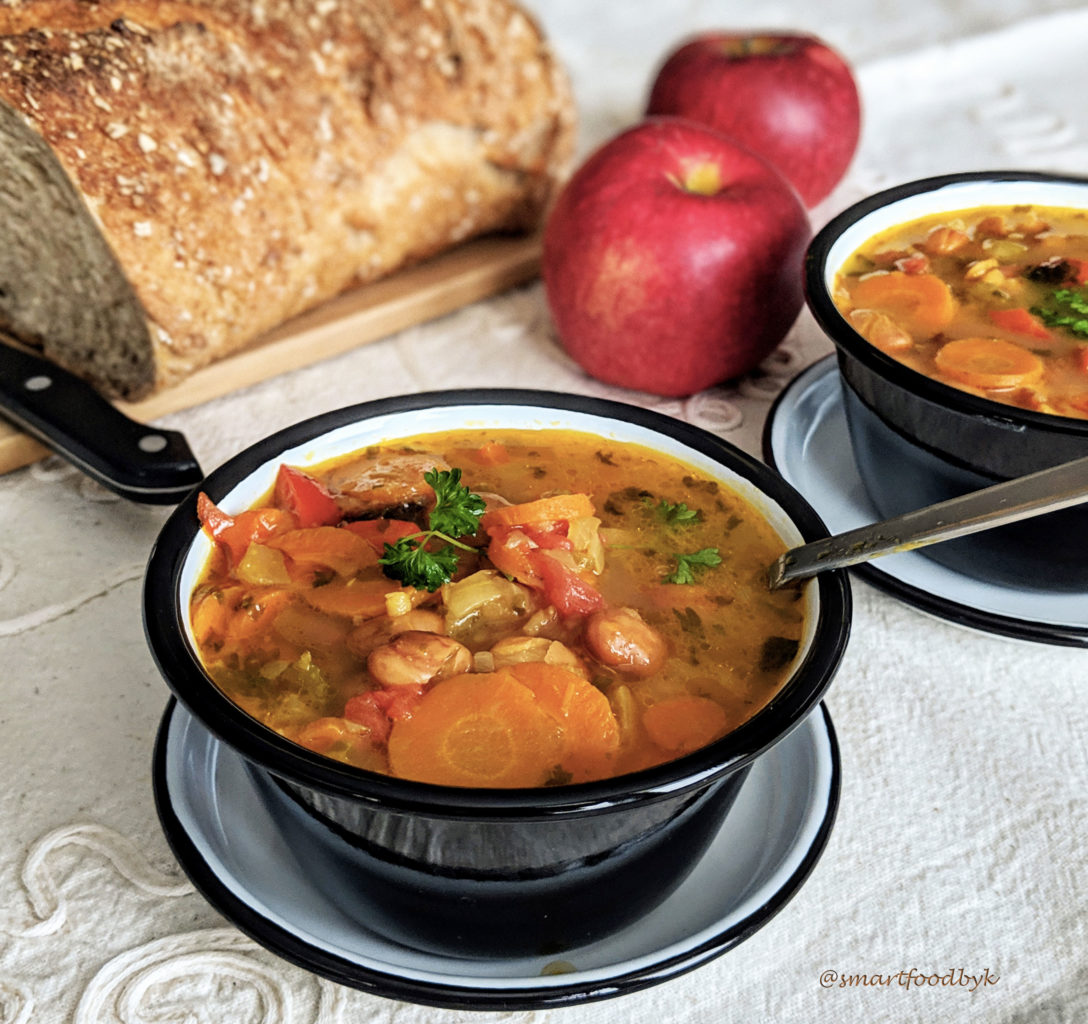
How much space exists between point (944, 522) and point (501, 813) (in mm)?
775

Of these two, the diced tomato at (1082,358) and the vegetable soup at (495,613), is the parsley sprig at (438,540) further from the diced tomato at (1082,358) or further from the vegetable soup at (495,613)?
the diced tomato at (1082,358)

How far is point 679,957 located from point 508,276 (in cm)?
222

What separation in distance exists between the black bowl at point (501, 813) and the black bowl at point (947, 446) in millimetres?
403

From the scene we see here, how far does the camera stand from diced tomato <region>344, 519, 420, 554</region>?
1698 mm

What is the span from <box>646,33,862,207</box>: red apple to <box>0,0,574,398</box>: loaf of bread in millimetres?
A: 475

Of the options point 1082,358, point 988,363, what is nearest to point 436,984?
point 988,363

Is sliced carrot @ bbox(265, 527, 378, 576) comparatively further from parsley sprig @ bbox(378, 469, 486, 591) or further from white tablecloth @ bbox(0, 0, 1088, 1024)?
white tablecloth @ bbox(0, 0, 1088, 1024)

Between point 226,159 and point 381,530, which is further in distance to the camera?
point 226,159

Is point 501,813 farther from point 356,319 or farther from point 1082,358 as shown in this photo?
point 356,319

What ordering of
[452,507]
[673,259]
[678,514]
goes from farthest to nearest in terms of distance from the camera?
[673,259] → [678,514] → [452,507]

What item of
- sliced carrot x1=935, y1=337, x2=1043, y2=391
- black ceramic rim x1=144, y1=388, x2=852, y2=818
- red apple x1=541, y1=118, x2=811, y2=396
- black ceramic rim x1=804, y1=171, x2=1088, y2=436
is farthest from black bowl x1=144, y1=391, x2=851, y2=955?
red apple x1=541, y1=118, x2=811, y2=396

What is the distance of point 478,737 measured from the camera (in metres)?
1.41

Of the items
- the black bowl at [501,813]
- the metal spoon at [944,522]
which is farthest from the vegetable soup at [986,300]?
the black bowl at [501,813]

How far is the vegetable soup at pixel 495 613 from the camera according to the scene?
1.43m
